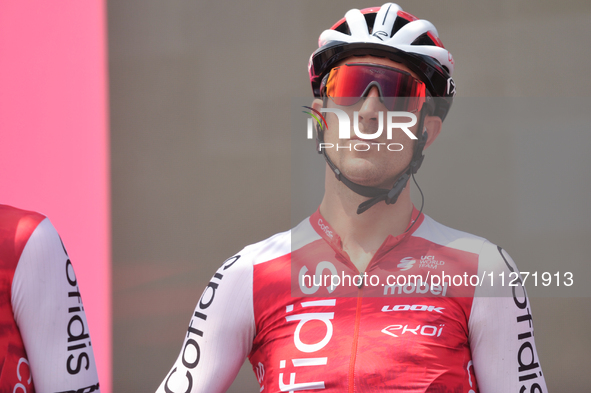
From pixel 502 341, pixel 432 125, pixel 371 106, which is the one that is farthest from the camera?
pixel 432 125

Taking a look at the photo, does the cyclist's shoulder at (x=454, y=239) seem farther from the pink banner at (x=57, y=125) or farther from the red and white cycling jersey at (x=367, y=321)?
the pink banner at (x=57, y=125)

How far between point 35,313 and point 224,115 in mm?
1751

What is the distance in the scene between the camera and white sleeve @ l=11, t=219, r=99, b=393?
1.58m

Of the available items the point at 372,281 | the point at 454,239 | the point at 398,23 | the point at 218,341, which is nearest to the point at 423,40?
the point at 398,23

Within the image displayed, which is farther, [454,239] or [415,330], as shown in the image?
[454,239]

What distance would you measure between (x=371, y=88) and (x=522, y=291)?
2.55 ft

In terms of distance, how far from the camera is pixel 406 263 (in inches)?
66.1

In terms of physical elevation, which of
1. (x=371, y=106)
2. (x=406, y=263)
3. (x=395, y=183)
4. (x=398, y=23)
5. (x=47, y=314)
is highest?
(x=398, y=23)

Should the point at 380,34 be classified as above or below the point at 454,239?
above

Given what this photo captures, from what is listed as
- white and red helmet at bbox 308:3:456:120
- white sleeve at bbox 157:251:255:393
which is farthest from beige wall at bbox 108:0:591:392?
white sleeve at bbox 157:251:255:393

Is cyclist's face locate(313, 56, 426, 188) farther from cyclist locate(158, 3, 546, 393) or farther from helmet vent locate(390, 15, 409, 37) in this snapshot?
helmet vent locate(390, 15, 409, 37)

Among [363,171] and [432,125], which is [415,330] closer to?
[363,171]

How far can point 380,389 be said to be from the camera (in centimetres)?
150

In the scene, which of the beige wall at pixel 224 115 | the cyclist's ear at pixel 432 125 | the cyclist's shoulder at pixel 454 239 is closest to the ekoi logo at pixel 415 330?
the cyclist's shoulder at pixel 454 239
